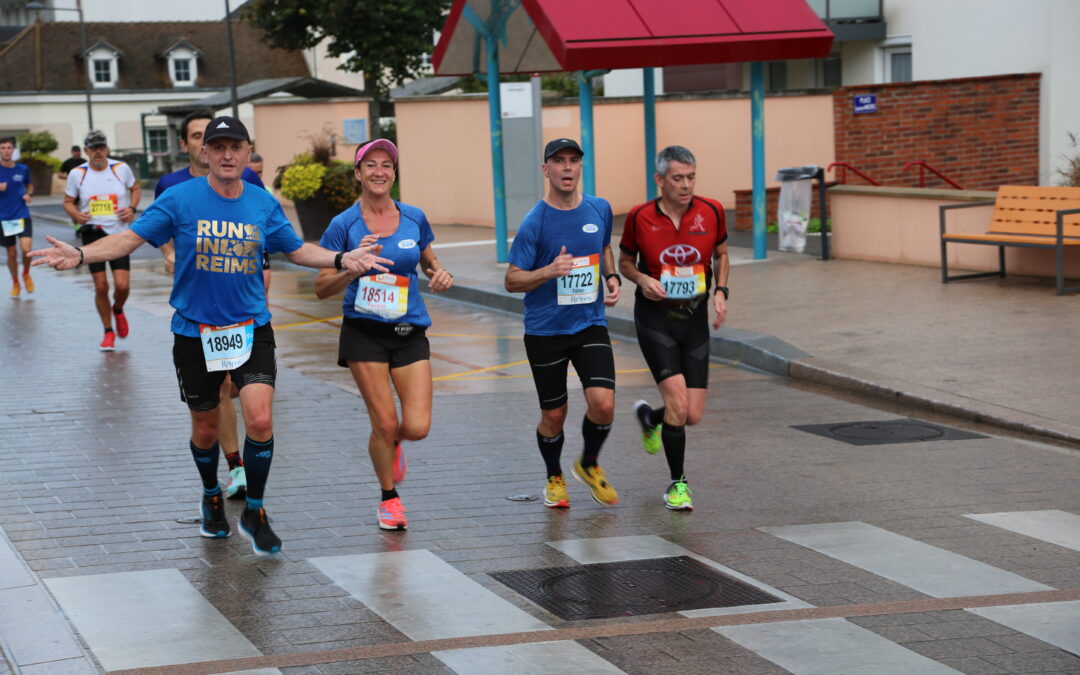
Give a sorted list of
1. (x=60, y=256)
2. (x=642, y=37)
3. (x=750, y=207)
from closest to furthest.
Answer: (x=60, y=256) < (x=642, y=37) < (x=750, y=207)

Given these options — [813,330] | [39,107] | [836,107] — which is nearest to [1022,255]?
[813,330]

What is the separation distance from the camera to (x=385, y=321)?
7219mm

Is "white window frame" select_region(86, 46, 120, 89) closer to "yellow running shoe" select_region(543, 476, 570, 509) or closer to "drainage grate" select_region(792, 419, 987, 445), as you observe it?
"drainage grate" select_region(792, 419, 987, 445)

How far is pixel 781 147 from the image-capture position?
28.4 meters

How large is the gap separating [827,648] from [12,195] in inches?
610

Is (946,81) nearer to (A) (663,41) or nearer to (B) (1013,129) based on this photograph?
(B) (1013,129)

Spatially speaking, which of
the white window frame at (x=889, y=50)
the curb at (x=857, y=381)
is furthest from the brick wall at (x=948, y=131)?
the curb at (x=857, y=381)

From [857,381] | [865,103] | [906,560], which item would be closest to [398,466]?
[906,560]

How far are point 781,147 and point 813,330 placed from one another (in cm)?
1556

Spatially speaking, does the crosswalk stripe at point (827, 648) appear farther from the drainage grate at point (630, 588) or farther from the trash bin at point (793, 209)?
the trash bin at point (793, 209)

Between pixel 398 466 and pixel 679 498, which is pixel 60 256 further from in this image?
pixel 679 498

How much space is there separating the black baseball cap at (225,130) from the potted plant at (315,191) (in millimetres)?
18114

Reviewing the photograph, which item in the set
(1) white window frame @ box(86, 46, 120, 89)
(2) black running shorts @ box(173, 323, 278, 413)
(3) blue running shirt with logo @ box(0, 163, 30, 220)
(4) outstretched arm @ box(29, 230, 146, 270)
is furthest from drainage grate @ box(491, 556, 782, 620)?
(1) white window frame @ box(86, 46, 120, 89)

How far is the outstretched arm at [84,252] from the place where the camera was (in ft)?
21.2
